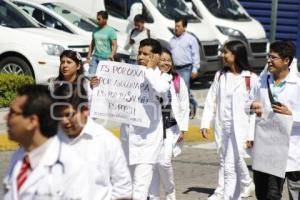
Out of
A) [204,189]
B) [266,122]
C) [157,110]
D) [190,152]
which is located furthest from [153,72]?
[190,152]

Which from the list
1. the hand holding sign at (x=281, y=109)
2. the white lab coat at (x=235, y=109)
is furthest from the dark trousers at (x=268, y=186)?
the white lab coat at (x=235, y=109)

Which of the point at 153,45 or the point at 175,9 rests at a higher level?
the point at 175,9

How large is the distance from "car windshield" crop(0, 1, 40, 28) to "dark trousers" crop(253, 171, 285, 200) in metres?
10.3

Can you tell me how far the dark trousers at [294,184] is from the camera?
8586mm

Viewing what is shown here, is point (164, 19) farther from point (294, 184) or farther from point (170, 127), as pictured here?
point (294, 184)

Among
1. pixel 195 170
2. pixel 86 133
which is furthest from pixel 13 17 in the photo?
pixel 86 133

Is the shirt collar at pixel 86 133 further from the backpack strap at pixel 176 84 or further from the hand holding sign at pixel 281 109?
the backpack strap at pixel 176 84

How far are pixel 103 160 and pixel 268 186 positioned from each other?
2956 mm

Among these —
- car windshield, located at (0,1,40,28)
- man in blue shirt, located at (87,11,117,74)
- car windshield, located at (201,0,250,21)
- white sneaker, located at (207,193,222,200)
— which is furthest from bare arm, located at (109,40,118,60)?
white sneaker, located at (207,193,222,200)

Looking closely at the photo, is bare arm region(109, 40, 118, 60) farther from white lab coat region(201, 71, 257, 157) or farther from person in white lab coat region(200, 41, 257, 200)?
person in white lab coat region(200, 41, 257, 200)

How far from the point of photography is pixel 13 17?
18.4 meters

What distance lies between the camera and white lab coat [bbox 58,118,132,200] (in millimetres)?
5820

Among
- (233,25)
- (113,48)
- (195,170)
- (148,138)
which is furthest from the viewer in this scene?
(233,25)

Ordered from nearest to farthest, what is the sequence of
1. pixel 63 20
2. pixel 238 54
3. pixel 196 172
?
1. pixel 238 54
2. pixel 196 172
3. pixel 63 20
